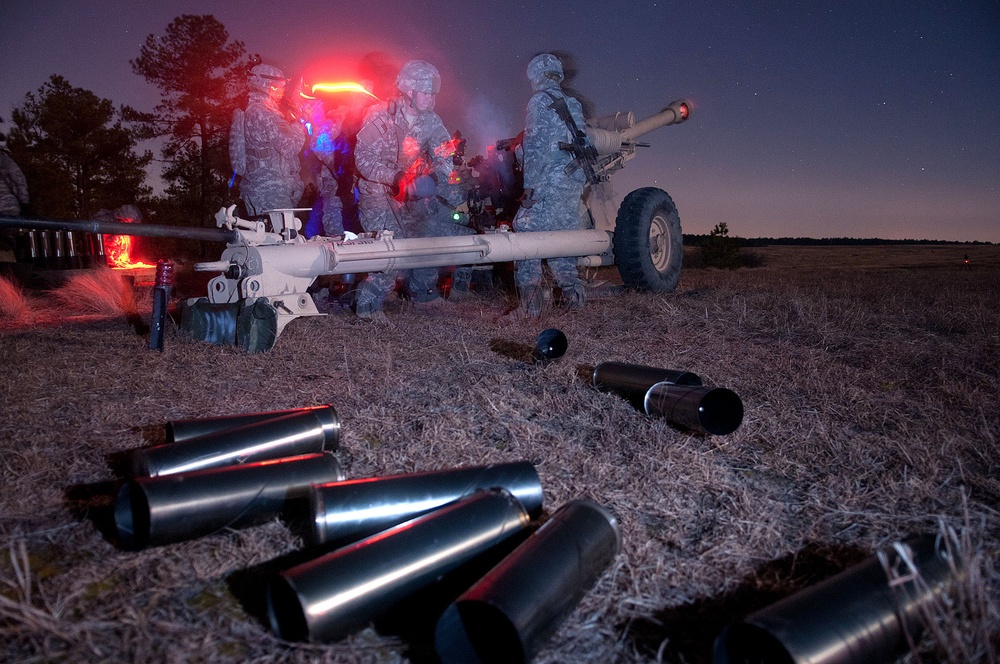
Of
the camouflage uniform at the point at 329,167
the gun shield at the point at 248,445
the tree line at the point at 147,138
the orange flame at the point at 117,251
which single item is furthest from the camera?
the tree line at the point at 147,138

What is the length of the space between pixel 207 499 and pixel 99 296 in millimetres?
7626

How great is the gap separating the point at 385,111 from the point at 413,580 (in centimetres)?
821

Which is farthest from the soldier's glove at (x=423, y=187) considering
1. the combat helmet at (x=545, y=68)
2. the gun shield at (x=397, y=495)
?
the gun shield at (x=397, y=495)

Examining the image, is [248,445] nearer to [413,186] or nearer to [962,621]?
[962,621]

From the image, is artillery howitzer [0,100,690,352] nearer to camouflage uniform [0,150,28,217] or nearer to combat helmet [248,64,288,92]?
combat helmet [248,64,288,92]

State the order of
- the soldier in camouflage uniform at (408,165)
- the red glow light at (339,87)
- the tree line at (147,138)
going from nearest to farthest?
the soldier in camouflage uniform at (408,165) < the red glow light at (339,87) < the tree line at (147,138)

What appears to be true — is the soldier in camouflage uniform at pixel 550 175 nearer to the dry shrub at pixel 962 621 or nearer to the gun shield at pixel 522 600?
the gun shield at pixel 522 600

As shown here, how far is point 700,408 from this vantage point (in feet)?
9.73

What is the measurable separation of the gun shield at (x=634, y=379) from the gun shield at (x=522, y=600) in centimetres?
175

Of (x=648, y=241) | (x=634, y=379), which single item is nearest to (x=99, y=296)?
(x=648, y=241)

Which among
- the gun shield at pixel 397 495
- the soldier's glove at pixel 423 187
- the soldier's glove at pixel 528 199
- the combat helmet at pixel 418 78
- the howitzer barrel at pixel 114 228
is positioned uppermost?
the combat helmet at pixel 418 78

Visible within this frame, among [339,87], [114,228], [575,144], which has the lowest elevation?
[114,228]

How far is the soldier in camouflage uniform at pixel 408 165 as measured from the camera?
8.41 metres

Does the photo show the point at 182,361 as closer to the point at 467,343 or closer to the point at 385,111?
the point at 467,343
